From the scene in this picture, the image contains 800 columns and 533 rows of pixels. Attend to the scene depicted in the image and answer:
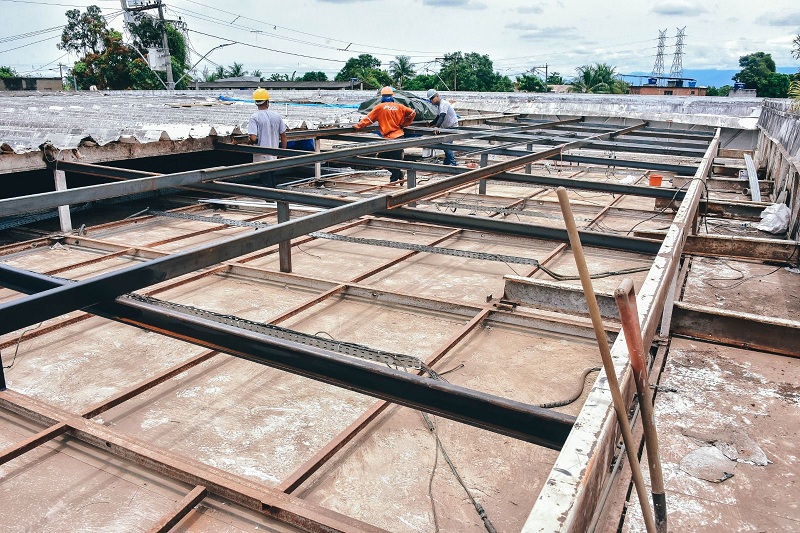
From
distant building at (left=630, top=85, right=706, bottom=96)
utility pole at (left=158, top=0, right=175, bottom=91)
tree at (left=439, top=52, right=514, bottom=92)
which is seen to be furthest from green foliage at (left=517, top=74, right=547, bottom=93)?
utility pole at (left=158, top=0, right=175, bottom=91)

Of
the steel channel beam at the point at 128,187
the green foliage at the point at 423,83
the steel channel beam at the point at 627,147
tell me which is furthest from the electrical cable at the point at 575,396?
the green foliage at the point at 423,83

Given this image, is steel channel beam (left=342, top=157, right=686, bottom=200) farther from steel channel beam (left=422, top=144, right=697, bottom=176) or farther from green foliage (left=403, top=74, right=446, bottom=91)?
green foliage (left=403, top=74, right=446, bottom=91)

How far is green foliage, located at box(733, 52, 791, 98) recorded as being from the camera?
48.4 m

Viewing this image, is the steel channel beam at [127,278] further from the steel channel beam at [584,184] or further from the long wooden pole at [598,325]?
the steel channel beam at [584,184]

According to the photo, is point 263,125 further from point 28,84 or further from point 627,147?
point 28,84

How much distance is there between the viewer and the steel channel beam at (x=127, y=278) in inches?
84.8

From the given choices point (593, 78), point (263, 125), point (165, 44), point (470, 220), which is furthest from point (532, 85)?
point (470, 220)

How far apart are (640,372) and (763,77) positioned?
61.0 metres

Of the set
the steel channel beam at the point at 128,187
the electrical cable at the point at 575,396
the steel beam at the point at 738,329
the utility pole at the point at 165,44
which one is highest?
the utility pole at the point at 165,44

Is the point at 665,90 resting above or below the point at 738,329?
above

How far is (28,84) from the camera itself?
49.6m

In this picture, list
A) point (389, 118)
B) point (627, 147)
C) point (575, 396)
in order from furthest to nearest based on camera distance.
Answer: point (389, 118) < point (627, 147) < point (575, 396)

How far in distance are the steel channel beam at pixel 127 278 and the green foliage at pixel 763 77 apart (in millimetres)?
49311

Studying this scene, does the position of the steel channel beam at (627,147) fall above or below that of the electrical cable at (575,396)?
above
